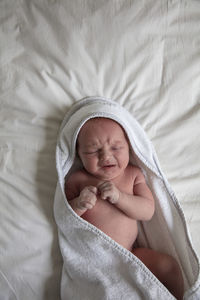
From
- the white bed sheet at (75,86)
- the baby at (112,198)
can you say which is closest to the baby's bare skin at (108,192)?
the baby at (112,198)

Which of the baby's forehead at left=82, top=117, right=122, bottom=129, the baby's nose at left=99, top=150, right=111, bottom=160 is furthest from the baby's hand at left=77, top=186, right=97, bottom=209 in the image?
the baby's forehead at left=82, top=117, right=122, bottom=129

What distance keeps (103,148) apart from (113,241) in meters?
0.30

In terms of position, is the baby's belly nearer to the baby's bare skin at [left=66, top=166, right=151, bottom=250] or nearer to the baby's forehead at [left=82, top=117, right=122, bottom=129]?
the baby's bare skin at [left=66, top=166, right=151, bottom=250]

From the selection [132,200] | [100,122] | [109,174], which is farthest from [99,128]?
[132,200]

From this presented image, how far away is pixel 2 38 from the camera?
1.11 meters

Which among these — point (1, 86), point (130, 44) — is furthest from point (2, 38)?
point (130, 44)

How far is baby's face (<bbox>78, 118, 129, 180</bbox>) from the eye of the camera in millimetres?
1028

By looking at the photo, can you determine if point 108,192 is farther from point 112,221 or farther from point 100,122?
point 100,122

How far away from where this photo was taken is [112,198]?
1.01m

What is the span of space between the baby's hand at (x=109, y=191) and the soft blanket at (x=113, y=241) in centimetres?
10

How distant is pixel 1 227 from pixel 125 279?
16.8 inches

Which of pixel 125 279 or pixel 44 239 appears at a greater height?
pixel 44 239

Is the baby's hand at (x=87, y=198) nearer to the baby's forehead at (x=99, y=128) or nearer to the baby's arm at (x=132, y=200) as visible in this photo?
the baby's arm at (x=132, y=200)

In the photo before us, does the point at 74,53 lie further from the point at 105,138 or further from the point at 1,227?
the point at 1,227
